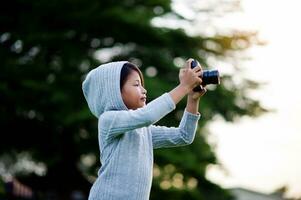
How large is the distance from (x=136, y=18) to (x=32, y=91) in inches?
95.3

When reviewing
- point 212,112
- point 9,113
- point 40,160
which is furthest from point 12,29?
point 212,112

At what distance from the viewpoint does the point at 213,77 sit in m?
2.59

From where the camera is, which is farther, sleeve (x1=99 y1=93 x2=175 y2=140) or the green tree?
the green tree

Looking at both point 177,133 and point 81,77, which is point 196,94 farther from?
point 81,77

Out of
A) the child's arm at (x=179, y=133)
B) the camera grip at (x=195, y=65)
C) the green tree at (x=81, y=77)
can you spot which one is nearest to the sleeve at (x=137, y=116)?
the camera grip at (x=195, y=65)

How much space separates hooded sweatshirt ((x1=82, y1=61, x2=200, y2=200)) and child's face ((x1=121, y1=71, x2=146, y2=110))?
31mm

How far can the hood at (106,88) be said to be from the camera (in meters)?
2.73

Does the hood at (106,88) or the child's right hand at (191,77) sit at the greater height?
the child's right hand at (191,77)

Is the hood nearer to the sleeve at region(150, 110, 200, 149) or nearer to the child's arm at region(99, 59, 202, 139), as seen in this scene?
the child's arm at region(99, 59, 202, 139)

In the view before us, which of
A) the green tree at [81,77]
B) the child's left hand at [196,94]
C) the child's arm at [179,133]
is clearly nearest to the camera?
the child's left hand at [196,94]

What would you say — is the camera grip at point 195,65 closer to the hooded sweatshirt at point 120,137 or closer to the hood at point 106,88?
the hooded sweatshirt at point 120,137

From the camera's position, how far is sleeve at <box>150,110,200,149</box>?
2.88 metres

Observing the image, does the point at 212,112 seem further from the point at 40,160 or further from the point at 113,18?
the point at 40,160

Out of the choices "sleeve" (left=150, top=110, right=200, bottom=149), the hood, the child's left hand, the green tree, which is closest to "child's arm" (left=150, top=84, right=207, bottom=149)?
"sleeve" (left=150, top=110, right=200, bottom=149)
